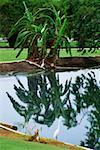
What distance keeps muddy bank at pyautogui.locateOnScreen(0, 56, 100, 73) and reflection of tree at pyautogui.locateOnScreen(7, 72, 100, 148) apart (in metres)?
4.28

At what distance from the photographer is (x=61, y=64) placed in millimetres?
34250

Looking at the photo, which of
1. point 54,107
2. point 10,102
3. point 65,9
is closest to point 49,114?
point 54,107

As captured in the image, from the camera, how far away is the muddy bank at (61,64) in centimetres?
3021

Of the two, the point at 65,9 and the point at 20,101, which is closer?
the point at 20,101

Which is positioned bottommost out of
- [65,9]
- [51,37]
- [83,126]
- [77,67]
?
[83,126]

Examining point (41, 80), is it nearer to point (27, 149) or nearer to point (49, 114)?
point (49, 114)

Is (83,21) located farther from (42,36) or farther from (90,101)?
(90,101)

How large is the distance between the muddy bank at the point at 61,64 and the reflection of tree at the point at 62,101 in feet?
14.1

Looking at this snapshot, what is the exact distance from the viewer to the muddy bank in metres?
30.2

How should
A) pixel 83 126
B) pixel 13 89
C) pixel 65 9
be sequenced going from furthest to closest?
1. pixel 65 9
2. pixel 13 89
3. pixel 83 126

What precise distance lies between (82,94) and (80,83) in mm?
3619

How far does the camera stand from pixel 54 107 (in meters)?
17.3

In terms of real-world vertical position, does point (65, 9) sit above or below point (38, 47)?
above

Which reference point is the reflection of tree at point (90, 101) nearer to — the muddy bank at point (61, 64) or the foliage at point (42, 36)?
the muddy bank at point (61, 64)
